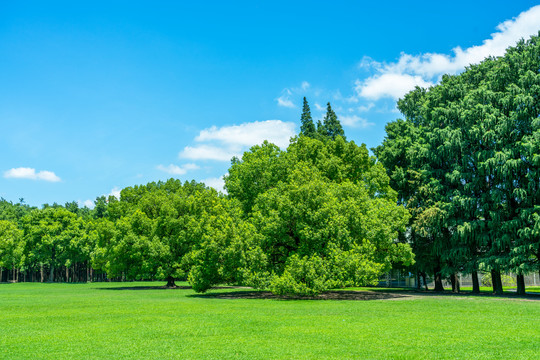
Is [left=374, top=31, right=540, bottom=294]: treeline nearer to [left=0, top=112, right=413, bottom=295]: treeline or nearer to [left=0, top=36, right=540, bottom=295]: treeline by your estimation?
[left=0, top=36, right=540, bottom=295]: treeline

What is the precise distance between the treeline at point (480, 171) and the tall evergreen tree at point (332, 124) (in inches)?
801

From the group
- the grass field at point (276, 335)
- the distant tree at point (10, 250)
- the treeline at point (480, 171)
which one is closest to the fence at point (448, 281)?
the treeline at point (480, 171)

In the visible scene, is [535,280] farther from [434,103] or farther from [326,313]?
[326,313]

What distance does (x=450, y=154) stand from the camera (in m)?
32.6

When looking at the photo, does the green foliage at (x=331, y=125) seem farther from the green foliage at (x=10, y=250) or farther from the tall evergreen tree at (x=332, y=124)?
the green foliage at (x=10, y=250)

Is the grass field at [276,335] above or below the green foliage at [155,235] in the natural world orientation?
below

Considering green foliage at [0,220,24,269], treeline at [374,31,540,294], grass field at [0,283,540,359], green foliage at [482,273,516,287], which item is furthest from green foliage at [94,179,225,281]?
green foliage at [0,220,24,269]

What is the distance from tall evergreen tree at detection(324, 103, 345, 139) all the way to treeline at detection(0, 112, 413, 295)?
20.1 feet

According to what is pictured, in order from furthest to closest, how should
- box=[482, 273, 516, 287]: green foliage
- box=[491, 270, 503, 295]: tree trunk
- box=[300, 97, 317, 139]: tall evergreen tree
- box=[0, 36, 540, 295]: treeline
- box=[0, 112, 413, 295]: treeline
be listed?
1. box=[300, 97, 317, 139]: tall evergreen tree
2. box=[482, 273, 516, 287]: green foliage
3. box=[491, 270, 503, 295]: tree trunk
4. box=[0, 36, 540, 295]: treeline
5. box=[0, 112, 413, 295]: treeline

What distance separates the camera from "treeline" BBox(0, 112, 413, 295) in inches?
1056

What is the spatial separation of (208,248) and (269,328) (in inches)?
675

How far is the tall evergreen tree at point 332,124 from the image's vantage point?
58.5 metres

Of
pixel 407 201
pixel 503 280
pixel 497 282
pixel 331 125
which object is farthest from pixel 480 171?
pixel 331 125

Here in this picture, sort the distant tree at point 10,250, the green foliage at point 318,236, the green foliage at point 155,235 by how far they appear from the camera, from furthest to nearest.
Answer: the distant tree at point 10,250
the green foliage at point 155,235
the green foliage at point 318,236
